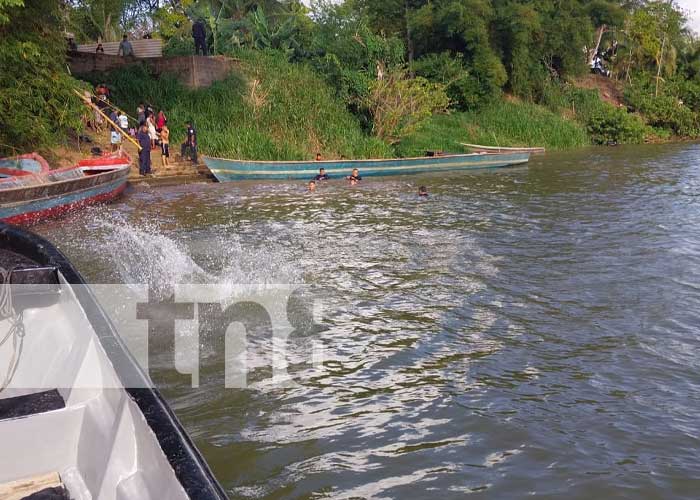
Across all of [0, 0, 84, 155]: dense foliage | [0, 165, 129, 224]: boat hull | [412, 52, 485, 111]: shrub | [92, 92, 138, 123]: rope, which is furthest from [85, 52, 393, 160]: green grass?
[412, 52, 485, 111]: shrub

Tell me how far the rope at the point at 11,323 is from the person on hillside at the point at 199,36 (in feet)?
77.1

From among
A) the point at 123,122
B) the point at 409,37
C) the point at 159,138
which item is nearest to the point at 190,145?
the point at 159,138

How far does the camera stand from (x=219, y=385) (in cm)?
543

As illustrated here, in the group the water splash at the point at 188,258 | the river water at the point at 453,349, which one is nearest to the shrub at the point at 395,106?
the river water at the point at 453,349

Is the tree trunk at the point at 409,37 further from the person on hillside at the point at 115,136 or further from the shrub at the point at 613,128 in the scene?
the person on hillside at the point at 115,136

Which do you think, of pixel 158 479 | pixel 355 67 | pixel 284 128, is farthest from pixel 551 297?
pixel 355 67

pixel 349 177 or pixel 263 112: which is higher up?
pixel 263 112

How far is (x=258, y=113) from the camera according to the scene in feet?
76.7

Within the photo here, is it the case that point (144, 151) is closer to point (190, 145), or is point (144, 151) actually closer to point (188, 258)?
point (190, 145)

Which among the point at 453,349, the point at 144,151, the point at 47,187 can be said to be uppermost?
the point at 144,151

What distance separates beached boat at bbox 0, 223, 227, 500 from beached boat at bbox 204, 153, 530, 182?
14895 mm

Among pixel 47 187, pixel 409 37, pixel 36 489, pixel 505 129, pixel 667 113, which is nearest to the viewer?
pixel 36 489

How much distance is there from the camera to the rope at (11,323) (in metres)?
3.84

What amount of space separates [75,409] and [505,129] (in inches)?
1247
